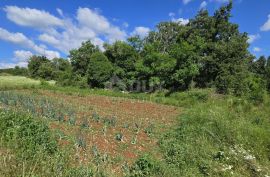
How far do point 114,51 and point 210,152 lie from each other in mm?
39642

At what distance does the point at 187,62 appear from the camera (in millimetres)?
36688

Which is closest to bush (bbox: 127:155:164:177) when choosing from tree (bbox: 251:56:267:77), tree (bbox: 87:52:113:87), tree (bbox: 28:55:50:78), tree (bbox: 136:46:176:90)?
tree (bbox: 136:46:176:90)

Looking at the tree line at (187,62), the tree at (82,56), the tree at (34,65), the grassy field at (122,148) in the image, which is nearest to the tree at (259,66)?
the tree line at (187,62)

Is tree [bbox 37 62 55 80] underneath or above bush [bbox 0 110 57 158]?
above

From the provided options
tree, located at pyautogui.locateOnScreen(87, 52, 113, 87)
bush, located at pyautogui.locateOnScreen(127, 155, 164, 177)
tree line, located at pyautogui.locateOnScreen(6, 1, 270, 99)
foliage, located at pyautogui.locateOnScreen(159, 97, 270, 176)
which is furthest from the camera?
tree, located at pyautogui.locateOnScreen(87, 52, 113, 87)

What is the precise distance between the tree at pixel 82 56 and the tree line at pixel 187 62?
4.52ft

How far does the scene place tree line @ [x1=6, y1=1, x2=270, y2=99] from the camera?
35.8 meters

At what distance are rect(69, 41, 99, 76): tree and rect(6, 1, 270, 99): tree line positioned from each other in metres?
1.38

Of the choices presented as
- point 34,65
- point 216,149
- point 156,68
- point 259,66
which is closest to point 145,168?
point 216,149

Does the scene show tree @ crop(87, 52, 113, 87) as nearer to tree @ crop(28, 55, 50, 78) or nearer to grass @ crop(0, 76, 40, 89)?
grass @ crop(0, 76, 40, 89)

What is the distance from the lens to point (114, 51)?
4647 cm

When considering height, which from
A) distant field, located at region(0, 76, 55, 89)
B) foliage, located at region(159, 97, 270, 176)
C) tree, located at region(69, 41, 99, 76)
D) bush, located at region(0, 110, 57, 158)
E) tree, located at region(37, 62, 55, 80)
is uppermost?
tree, located at region(69, 41, 99, 76)

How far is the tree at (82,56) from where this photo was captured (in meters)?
49.6

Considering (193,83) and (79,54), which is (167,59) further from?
(79,54)
